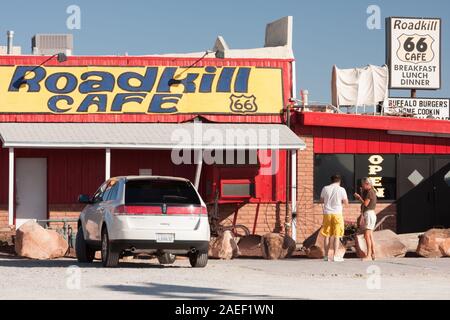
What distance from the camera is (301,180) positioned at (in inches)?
1358

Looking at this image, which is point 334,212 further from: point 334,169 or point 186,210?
point 334,169

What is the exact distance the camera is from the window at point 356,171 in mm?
34688

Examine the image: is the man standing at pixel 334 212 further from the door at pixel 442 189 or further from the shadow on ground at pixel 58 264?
the door at pixel 442 189

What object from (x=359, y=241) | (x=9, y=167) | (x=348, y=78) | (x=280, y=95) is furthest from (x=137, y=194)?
(x=348, y=78)

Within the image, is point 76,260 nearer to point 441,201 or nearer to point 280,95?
point 280,95

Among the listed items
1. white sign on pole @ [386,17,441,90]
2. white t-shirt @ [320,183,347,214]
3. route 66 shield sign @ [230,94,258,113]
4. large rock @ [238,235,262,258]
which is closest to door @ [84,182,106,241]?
white t-shirt @ [320,183,347,214]

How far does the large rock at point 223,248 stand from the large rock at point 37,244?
3.19 meters

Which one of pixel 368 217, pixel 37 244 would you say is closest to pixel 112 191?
pixel 37 244

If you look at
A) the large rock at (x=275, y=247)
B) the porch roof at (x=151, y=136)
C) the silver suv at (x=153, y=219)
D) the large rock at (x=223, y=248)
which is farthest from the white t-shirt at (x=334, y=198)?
the porch roof at (x=151, y=136)

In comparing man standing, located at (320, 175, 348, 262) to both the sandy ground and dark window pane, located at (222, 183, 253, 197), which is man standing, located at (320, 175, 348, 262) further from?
dark window pane, located at (222, 183, 253, 197)

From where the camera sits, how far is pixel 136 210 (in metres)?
21.3

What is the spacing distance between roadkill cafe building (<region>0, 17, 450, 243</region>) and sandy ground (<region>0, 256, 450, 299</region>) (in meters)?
9.25

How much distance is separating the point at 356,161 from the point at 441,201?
2.74 metres

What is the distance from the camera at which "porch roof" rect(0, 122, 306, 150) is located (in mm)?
31906
